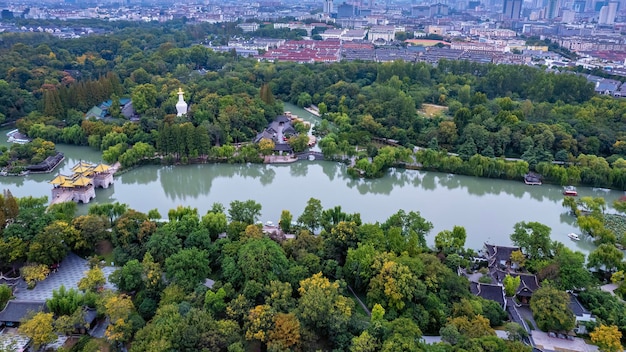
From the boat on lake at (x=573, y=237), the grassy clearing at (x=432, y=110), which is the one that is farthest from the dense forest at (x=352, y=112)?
the boat on lake at (x=573, y=237)

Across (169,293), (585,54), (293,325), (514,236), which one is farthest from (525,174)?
(585,54)

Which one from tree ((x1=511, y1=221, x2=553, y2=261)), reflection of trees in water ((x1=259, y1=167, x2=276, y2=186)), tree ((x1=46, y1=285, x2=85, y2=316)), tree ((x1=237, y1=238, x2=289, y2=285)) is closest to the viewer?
tree ((x1=46, y1=285, x2=85, y2=316))

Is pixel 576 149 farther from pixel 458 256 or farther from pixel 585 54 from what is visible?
pixel 585 54

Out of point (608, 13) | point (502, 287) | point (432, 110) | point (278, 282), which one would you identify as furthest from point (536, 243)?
point (608, 13)

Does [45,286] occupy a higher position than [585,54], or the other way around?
[585,54]

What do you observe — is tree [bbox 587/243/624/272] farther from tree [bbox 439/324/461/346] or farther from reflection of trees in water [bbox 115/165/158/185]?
reflection of trees in water [bbox 115/165/158/185]

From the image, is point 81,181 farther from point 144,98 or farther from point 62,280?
point 144,98

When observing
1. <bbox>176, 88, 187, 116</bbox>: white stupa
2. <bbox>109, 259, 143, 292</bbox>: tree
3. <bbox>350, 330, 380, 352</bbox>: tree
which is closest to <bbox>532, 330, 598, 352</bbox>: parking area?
<bbox>350, 330, 380, 352</bbox>: tree
